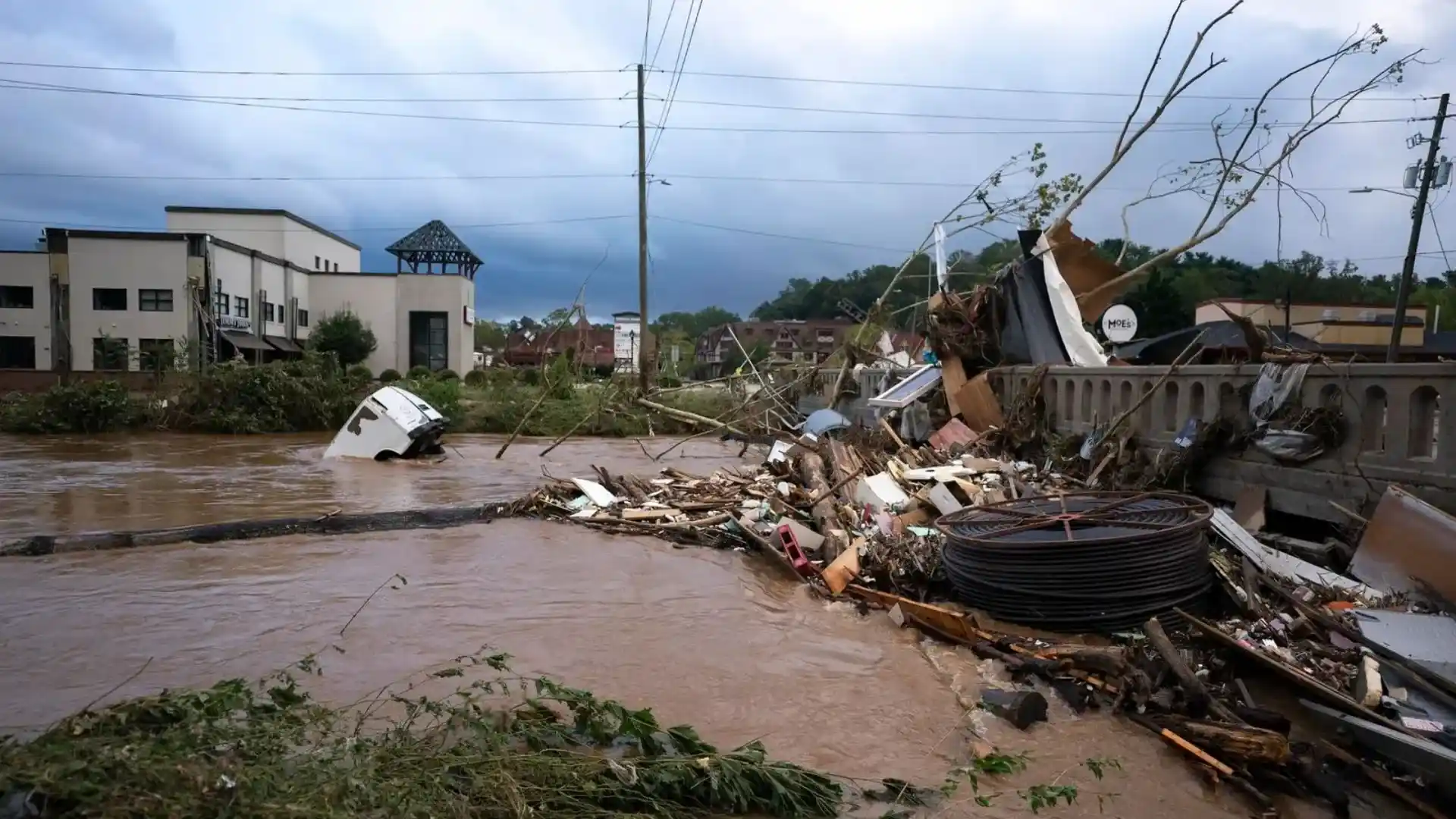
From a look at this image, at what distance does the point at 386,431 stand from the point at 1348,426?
14465 mm

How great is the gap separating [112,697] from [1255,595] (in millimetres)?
6963

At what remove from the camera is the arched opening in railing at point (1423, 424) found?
5.96 m

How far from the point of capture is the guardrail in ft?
19.2

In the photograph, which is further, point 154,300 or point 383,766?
point 154,300

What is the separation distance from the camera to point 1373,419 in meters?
6.43

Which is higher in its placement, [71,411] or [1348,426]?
[1348,426]

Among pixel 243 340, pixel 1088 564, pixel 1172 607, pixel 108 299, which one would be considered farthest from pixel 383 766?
pixel 243 340

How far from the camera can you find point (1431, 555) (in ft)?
18.0

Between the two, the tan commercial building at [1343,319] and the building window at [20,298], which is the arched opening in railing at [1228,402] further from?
the building window at [20,298]

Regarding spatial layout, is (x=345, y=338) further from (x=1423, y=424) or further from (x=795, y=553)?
(x=1423, y=424)

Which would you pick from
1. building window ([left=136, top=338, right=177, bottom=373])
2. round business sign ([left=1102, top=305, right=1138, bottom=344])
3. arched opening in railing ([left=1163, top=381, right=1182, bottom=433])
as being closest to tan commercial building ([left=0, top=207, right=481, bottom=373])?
building window ([left=136, top=338, right=177, bottom=373])

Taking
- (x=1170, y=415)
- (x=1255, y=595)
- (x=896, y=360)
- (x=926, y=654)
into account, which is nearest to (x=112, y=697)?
(x=926, y=654)

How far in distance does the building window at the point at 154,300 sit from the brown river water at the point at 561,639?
105ft

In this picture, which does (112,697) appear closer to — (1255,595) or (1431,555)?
(1255,595)
